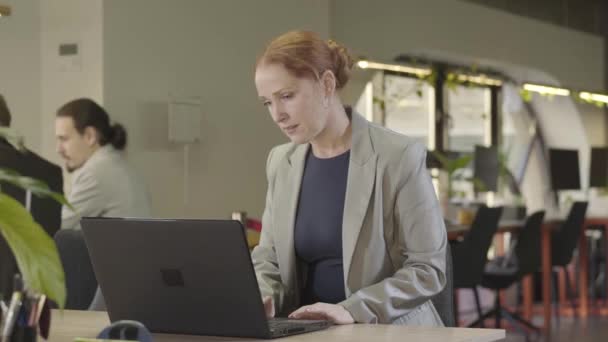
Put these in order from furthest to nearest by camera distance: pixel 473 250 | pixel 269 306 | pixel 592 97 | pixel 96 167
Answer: pixel 592 97 → pixel 473 250 → pixel 96 167 → pixel 269 306

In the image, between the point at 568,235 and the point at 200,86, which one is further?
the point at 568,235

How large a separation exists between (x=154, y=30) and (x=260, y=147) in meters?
1.24

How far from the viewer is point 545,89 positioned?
34.3 feet

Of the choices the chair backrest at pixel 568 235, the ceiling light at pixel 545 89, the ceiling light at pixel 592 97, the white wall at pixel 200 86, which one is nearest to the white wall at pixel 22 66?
the white wall at pixel 200 86

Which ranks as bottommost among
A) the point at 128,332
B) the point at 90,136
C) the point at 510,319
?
the point at 510,319

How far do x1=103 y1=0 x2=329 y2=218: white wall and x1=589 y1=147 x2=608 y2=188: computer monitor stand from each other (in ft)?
13.8

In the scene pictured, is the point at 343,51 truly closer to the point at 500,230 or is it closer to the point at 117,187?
the point at 117,187

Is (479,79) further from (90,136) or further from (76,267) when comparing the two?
(76,267)

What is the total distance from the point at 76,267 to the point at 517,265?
527cm

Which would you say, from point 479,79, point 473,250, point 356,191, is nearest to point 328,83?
point 356,191

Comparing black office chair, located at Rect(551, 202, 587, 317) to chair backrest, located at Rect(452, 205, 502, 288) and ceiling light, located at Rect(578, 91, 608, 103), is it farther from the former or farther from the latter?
ceiling light, located at Rect(578, 91, 608, 103)

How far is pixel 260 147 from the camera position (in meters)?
7.11

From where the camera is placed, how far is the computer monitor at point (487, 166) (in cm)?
914

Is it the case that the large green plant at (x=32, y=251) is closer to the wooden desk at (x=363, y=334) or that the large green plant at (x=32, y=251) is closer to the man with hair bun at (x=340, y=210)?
the wooden desk at (x=363, y=334)
